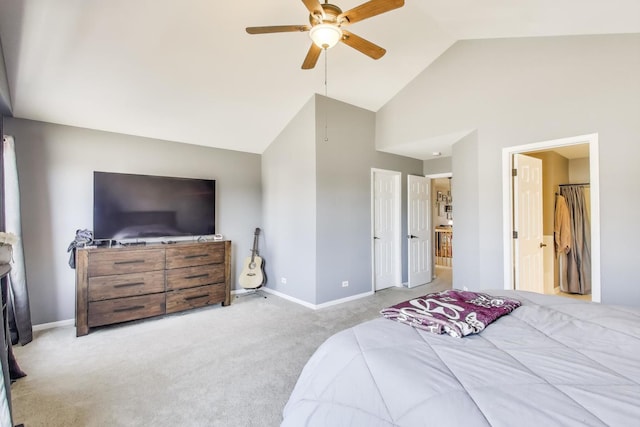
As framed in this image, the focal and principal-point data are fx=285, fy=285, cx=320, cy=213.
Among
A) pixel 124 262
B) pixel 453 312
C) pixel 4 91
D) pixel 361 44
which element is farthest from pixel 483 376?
pixel 4 91

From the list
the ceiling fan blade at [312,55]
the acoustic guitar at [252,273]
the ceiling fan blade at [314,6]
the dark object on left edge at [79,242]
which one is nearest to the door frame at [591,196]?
the ceiling fan blade at [312,55]

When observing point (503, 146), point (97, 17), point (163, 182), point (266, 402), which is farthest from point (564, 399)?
point (163, 182)

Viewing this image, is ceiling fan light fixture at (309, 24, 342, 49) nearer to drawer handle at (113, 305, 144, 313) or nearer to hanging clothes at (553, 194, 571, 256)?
drawer handle at (113, 305, 144, 313)

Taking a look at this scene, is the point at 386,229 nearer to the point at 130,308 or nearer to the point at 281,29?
the point at 281,29

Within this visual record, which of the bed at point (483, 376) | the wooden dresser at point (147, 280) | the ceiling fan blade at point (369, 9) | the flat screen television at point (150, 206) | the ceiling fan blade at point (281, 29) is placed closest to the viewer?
the bed at point (483, 376)

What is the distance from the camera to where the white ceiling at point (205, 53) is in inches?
91.7

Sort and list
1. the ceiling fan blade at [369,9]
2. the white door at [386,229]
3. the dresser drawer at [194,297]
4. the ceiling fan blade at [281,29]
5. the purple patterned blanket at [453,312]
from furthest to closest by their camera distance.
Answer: the white door at [386,229]
the dresser drawer at [194,297]
the ceiling fan blade at [281,29]
the ceiling fan blade at [369,9]
the purple patterned blanket at [453,312]

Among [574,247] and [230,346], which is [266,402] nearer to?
[230,346]

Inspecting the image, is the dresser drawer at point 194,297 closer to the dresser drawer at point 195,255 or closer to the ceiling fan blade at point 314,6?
the dresser drawer at point 195,255

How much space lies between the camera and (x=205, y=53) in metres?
2.86

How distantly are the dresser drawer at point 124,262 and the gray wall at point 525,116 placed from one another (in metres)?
3.65

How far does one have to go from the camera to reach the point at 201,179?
4.15 metres

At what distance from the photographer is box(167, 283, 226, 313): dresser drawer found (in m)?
3.55

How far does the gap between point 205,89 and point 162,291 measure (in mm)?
2465
